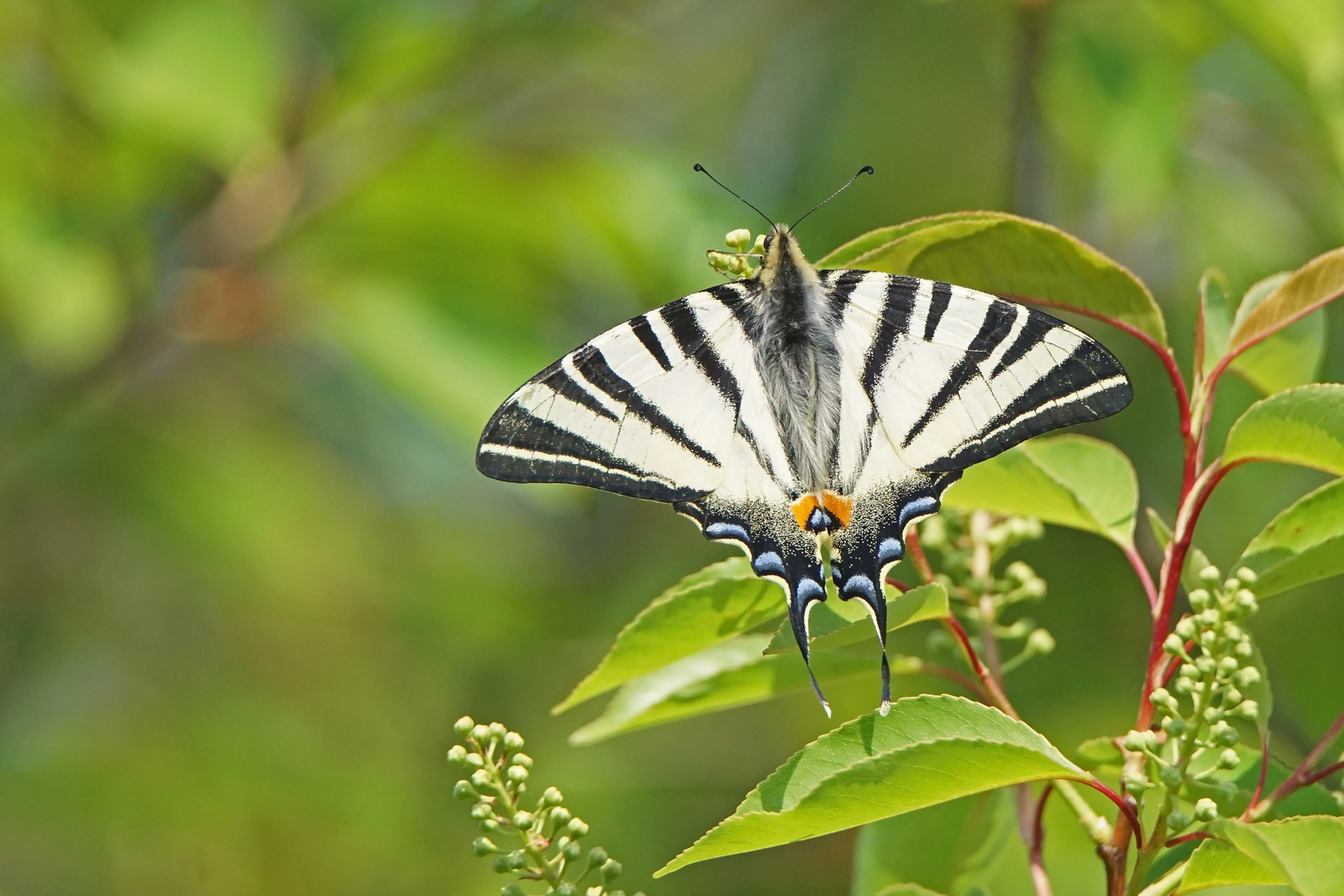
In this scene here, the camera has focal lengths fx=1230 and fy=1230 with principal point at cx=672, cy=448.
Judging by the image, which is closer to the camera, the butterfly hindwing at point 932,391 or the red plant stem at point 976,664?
the red plant stem at point 976,664

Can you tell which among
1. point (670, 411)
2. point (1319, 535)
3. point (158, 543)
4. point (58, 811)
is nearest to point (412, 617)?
point (158, 543)

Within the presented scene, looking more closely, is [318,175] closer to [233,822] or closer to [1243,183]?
[233,822]

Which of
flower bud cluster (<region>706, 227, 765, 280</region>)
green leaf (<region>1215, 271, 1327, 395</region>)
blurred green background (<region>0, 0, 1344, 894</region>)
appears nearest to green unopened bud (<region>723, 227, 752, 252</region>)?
flower bud cluster (<region>706, 227, 765, 280</region>)

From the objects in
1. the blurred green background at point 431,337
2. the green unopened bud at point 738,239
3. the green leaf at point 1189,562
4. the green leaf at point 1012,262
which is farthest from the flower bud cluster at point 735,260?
the blurred green background at point 431,337

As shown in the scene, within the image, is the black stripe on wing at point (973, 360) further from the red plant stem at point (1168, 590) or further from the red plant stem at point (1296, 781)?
the red plant stem at point (1296, 781)

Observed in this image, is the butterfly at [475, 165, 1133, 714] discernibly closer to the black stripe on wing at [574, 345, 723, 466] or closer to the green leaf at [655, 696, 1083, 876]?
the black stripe on wing at [574, 345, 723, 466]
